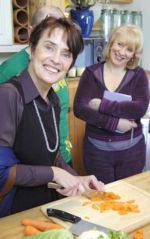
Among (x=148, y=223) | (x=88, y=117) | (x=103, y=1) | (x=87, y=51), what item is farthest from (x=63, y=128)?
(x=103, y=1)

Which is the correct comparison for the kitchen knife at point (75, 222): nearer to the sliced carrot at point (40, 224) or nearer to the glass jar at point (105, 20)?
the sliced carrot at point (40, 224)

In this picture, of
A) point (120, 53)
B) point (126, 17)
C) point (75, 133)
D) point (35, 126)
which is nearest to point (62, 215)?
point (35, 126)

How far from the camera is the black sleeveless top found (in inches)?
40.4

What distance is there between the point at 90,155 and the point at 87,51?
1.10m

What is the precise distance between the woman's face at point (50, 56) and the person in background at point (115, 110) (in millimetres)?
718

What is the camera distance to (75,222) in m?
0.96

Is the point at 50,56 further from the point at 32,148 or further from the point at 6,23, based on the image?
the point at 6,23

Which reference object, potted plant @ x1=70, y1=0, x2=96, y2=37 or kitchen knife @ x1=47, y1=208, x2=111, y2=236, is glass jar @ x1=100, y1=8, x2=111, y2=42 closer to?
potted plant @ x1=70, y1=0, x2=96, y2=37

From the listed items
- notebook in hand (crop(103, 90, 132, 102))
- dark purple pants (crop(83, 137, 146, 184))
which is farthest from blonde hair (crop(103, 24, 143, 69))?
dark purple pants (crop(83, 137, 146, 184))

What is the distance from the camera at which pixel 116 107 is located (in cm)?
175

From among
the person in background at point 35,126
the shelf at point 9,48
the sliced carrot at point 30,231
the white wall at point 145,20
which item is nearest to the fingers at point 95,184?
the person in background at point 35,126

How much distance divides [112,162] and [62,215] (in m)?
0.81

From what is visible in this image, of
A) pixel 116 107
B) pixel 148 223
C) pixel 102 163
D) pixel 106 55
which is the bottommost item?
pixel 102 163

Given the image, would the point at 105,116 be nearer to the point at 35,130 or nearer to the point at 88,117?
the point at 88,117
